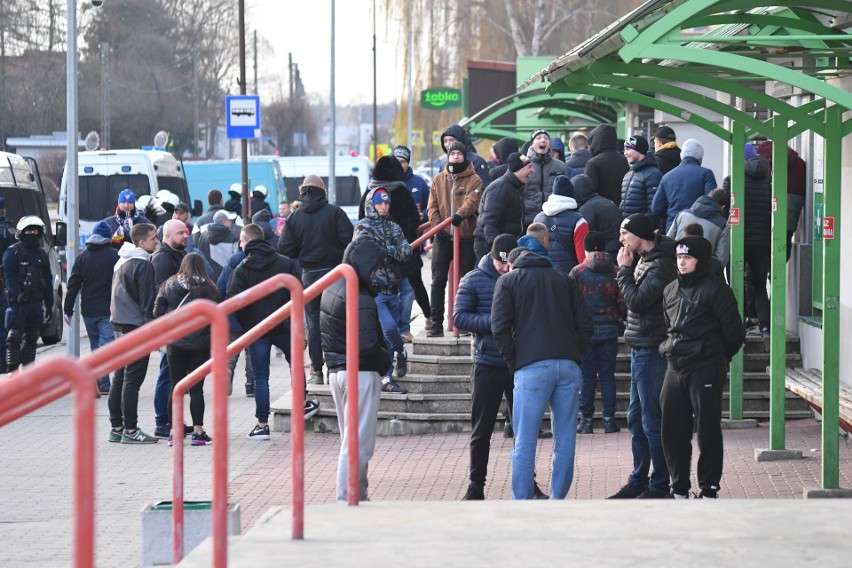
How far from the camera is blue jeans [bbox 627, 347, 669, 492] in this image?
892cm

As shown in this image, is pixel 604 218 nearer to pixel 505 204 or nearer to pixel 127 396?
pixel 505 204

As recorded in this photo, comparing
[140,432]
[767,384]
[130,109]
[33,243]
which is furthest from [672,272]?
[130,109]

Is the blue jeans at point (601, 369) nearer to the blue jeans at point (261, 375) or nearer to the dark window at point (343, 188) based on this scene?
the blue jeans at point (261, 375)

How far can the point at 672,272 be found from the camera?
29.0 ft

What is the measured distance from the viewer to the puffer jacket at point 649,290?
882 centimetres

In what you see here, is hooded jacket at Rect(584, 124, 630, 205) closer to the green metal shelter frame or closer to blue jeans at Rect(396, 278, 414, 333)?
blue jeans at Rect(396, 278, 414, 333)

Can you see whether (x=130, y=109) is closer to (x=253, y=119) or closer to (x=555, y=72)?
(x=253, y=119)

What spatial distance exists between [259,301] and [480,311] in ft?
10.9

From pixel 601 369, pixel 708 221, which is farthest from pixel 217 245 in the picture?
pixel 708 221

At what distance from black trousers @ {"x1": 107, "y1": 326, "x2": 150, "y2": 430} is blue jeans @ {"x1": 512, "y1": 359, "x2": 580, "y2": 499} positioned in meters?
4.57

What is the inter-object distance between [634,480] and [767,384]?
3409 mm

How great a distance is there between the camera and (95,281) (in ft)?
45.5

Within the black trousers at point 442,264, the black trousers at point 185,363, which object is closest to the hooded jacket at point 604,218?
the black trousers at point 442,264

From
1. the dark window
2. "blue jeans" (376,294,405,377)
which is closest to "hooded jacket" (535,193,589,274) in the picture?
"blue jeans" (376,294,405,377)
